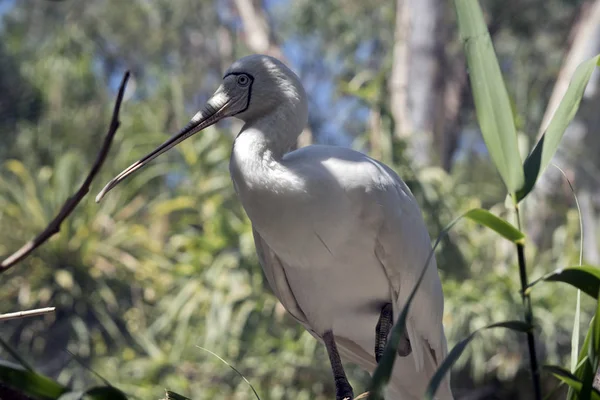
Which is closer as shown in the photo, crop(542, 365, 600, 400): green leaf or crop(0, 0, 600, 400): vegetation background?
crop(542, 365, 600, 400): green leaf

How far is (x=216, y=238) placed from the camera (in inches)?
250

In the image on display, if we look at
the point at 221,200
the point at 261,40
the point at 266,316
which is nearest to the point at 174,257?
the point at 221,200

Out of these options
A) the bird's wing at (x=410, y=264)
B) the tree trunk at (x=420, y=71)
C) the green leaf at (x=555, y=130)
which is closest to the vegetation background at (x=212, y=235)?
the tree trunk at (x=420, y=71)

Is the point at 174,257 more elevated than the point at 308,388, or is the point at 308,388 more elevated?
the point at 174,257

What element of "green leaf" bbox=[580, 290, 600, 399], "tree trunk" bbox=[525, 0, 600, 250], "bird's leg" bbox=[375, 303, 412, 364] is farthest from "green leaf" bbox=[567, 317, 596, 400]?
"tree trunk" bbox=[525, 0, 600, 250]

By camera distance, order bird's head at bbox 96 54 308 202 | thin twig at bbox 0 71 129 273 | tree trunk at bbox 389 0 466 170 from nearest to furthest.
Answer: thin twig at bbox 0 71 129 273
bird's head at bbox 96 54 308 202
tree trunk at bbox 389 0 466 170

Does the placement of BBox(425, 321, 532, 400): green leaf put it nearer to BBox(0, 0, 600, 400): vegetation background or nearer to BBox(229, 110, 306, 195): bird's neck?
BBox(229, 110, 306, 195): bird's neck

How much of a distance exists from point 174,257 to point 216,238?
2.85 ft

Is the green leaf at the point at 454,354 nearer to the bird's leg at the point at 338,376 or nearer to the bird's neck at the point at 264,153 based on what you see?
the bird's neck at the point at 264,153

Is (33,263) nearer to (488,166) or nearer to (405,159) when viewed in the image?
(405,159)

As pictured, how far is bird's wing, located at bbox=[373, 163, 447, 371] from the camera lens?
248cm

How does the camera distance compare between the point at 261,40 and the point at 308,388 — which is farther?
the point at 261,40

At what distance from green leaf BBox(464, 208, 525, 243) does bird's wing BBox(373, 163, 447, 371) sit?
1.02m

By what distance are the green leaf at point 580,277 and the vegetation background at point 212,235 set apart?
4156 millimetres
